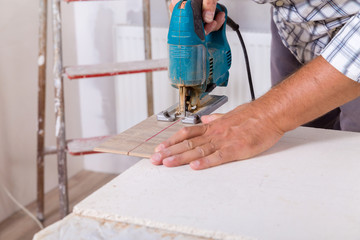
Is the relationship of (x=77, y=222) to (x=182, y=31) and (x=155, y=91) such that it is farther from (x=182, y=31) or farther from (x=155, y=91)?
(x=155, y=91)

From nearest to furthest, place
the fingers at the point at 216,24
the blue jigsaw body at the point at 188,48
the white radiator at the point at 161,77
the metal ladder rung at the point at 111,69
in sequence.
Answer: the blue jigsaw body at the point at 188,48 < the fingers at the point at 216,24 < the metal ladder rung at the point at 111,69 < the white radiator at the point at 161,77

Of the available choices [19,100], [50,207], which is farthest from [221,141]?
[50,207]

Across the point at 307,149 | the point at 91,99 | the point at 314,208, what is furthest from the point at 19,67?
the point at 314,208

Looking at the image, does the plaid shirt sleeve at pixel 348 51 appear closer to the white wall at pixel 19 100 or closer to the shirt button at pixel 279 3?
the shirt button at pixel 279 3

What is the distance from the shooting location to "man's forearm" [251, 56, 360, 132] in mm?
1042

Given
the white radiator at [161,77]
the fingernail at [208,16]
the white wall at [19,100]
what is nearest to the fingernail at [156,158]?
the fingernail at [208,16]

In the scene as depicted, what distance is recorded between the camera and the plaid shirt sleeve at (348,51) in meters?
1.01

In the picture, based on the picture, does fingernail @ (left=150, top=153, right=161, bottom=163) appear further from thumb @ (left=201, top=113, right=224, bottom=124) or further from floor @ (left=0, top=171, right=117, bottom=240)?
floor @ (left=0, top=171, right=117, bottom=240)

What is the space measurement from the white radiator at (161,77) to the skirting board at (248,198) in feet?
4.04

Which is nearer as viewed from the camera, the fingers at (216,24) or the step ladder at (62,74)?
the fingers at (216,24)

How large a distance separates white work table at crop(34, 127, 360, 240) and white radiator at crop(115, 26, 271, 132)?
127cm

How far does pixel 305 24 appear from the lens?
1.34 m

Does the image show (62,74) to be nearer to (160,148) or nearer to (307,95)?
(160,148)

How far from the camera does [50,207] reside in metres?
2.49
